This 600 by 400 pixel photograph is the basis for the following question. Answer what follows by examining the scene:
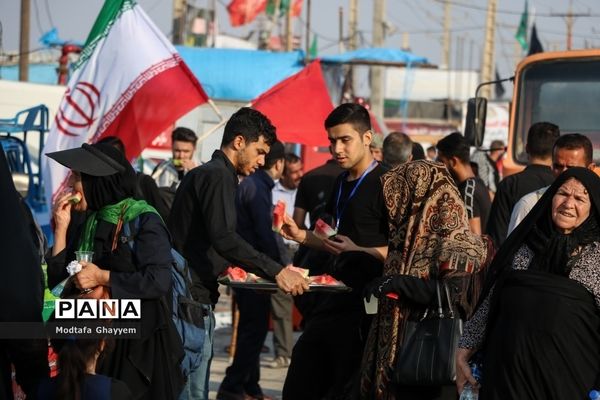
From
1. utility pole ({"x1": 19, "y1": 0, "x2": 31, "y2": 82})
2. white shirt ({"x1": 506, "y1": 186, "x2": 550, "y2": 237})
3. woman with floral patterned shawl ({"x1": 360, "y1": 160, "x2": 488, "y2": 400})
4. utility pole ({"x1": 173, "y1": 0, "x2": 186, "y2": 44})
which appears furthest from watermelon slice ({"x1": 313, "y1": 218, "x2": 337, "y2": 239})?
utility pole ({"x1": 173, "y1": 0, "x2": 186, "y2": 44})

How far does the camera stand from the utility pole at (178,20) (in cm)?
3897

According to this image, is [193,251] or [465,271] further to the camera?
[193,251]

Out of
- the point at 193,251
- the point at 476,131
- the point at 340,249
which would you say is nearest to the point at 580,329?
the point at 340,249

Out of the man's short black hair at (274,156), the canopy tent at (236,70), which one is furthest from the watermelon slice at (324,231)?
the canopy tent at (236,70)

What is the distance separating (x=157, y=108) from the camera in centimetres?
1227

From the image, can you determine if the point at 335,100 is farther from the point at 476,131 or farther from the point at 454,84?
the point at 454,84

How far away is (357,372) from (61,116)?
6.24 metres

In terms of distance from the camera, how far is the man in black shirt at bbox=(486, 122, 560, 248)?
8.62m

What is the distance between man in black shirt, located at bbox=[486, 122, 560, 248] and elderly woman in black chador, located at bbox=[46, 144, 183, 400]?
11.4ft

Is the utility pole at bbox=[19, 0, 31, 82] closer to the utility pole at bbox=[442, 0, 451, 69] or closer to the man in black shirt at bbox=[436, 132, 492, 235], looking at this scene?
the man in black shirt at bbox=[436, 132, 492, 235]

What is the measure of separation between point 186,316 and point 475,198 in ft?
14.0

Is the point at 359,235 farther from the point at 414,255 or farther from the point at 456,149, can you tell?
the point at 456,149

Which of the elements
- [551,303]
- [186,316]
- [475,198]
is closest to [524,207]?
[551,303]

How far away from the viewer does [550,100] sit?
41.3 ft
